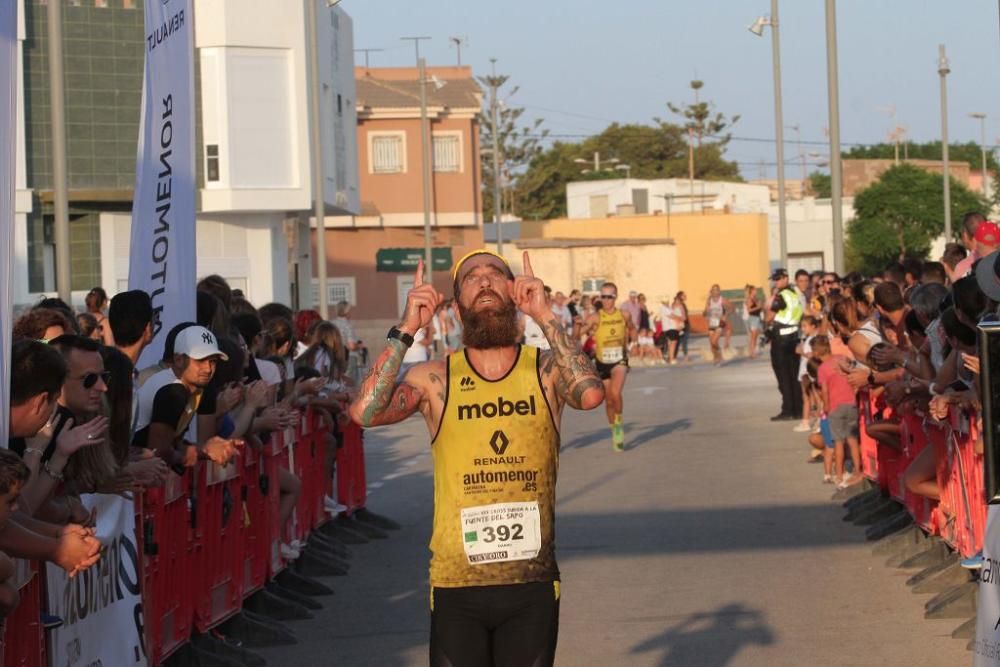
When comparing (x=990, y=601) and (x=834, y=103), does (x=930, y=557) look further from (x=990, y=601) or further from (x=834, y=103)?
(x=834, y=103)

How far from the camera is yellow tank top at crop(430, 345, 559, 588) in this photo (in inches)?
237

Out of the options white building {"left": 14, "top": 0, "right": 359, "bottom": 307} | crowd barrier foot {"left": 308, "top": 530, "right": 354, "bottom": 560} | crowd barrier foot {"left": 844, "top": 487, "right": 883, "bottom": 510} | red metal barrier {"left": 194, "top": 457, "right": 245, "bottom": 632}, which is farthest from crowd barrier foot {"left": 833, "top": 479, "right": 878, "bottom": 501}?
white building {"left": 14, "top": 0, "right": 359, "bottom": 307}

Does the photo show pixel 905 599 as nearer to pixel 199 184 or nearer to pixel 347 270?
pixel 199 184

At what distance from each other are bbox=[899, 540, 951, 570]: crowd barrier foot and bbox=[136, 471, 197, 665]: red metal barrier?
510 centimetres

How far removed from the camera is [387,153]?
6994cm

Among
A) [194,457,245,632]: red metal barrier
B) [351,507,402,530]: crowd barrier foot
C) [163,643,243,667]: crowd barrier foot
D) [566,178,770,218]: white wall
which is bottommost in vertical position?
[351,507,402,530]: crowd barrier foot

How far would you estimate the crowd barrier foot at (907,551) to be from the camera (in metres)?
12.3

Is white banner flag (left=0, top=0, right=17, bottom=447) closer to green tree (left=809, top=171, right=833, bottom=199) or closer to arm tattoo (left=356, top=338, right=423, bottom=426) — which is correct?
arm tattoo (left=356, top=338, right=423, bottom=426)

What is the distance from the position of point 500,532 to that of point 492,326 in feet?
2.29

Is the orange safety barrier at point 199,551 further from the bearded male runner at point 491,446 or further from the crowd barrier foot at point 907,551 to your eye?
the crowd barrier foot at point 907,551

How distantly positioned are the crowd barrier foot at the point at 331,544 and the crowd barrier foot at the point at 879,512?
162 inches

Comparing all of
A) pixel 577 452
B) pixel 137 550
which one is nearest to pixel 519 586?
pixel 137 550

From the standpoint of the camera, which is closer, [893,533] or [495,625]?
[495,625]

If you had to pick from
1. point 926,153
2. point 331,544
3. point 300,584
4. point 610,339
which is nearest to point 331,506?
point 331,544
